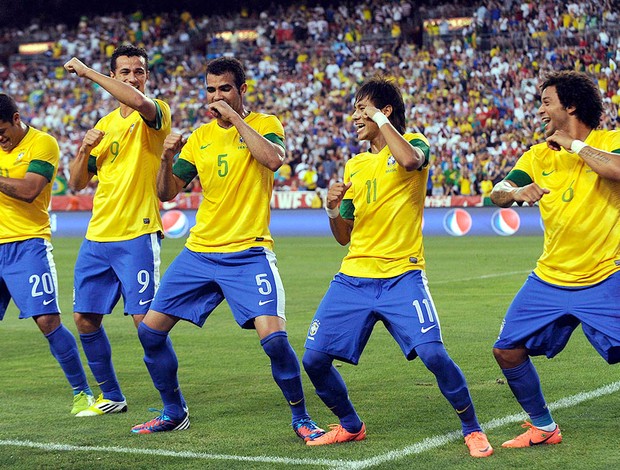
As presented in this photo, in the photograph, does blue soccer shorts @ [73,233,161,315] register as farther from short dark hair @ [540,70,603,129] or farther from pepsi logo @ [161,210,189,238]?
pepsi logo @ [161,210,189,238]

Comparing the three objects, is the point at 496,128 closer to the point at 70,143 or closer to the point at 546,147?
the point at 70,143

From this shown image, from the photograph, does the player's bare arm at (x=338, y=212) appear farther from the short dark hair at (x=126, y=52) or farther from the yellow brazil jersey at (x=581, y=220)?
the short dark hair at (x=126, y=52)

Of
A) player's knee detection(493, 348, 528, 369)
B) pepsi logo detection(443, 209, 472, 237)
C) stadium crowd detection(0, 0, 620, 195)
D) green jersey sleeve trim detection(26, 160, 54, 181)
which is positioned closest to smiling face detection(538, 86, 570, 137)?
player's knee detection(493, 348, 528, 369)

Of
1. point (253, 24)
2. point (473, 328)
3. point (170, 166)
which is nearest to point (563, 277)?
point (170, 166)

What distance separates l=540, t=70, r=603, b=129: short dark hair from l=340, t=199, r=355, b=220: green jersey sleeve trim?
1303mm

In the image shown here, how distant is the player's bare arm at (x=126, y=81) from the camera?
6375 mm

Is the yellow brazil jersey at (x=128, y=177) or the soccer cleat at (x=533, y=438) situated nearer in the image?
the soccer cleat at (x=533, y=438)

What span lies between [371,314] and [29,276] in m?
2.70

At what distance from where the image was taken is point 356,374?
27.8ft

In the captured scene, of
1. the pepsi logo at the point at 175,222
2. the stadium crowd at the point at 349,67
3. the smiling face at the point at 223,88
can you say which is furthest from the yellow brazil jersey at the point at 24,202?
the stadium crowd at the point at 349,67

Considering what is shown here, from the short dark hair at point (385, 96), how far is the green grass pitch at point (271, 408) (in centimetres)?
188

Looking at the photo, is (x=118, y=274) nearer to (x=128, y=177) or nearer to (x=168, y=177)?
(x=128, y=177)

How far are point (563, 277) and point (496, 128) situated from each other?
24689 mm

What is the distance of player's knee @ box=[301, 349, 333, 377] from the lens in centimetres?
588
